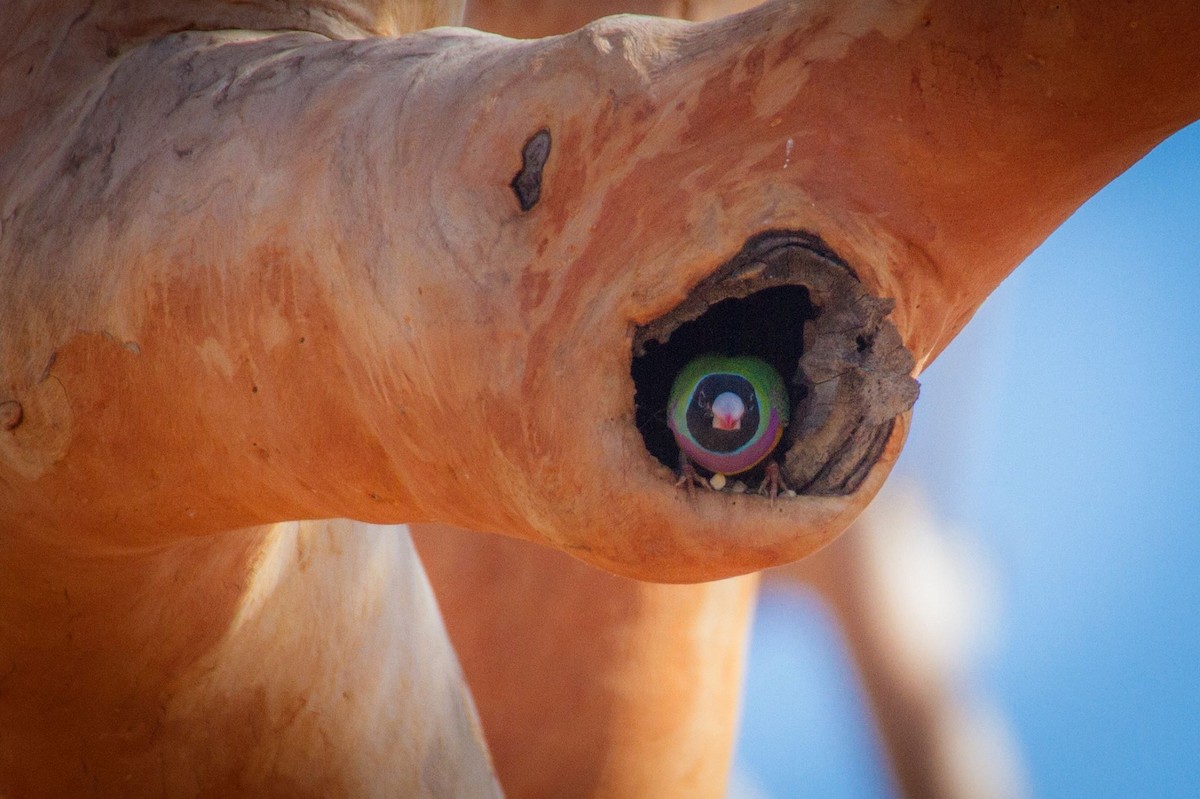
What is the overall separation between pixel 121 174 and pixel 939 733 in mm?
2717

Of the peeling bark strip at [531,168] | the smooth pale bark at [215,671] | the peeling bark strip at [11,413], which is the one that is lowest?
the smooth pale bark at [215,671]

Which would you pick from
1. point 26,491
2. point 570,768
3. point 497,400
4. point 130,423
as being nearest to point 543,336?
point 497,400

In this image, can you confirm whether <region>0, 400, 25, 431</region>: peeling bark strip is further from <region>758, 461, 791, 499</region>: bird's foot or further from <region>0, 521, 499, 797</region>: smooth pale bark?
<region>758, 461, 791, 499</region>: bird's foot

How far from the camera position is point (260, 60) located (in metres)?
1.17

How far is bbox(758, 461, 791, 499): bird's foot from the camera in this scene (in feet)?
2.74

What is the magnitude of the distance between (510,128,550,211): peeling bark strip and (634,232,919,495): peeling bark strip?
141 millimetres

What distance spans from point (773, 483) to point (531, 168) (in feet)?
0.89

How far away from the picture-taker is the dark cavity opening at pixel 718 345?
33.5 inches

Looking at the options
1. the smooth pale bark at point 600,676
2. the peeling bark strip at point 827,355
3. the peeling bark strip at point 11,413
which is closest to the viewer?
the peeling bark strip at point 827,355

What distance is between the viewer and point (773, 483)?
2.75 feet

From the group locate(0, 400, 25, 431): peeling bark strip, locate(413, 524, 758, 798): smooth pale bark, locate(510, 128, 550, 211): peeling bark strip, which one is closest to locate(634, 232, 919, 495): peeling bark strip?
locate(510, 128, 550, 211): peeling bark strip

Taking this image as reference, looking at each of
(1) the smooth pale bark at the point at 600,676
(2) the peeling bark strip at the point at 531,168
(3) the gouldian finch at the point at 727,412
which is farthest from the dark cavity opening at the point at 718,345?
(1) the smooth pale bark at the point at 600,676

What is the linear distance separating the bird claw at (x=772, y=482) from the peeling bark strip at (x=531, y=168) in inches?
9.5

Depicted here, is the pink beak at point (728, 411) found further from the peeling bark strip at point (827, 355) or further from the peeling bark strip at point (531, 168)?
the peeling bark strip at point (531, 168)
